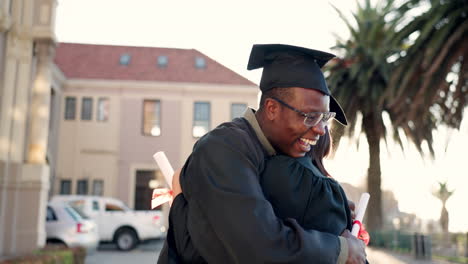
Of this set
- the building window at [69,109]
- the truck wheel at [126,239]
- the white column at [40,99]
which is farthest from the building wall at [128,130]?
the white column at [40,99]

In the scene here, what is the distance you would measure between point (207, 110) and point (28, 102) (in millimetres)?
18289

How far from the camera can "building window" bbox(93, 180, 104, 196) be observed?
31.4 metres

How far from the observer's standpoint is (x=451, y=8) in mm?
13086

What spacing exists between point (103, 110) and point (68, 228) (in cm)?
1725

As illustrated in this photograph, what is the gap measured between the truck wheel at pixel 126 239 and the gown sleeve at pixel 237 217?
60.5ft

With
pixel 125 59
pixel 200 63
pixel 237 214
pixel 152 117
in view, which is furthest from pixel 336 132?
pixel 125 59

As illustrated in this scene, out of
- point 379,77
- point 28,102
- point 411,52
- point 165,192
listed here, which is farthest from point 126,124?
point 165,192

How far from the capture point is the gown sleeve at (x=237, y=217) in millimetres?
1732

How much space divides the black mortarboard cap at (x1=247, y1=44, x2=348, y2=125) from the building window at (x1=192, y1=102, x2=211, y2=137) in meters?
30.3

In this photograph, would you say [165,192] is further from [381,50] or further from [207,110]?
[207,110]

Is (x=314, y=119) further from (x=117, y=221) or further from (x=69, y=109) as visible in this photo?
(x=69, y=109)

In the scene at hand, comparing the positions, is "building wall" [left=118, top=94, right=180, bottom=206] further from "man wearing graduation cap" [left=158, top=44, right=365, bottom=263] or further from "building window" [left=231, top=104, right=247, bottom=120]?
"man wearing graduation cap" [left=158, top=44, right=365, bottom=263]

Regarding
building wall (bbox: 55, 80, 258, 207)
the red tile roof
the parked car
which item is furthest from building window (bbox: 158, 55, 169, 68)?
the parked car

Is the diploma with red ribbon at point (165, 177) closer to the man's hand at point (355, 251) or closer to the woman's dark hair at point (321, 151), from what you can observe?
the woman's dark hair at point (321, 151)
